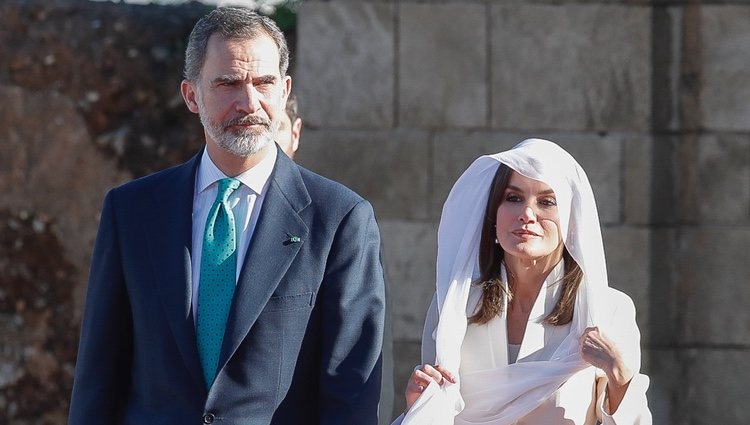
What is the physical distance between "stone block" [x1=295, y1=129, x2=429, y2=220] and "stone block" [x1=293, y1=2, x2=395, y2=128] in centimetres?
8

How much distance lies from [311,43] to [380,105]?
44cm

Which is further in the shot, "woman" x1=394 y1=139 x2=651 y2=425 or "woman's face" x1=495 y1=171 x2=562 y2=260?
"woman's face" x1=495 y1=171 x2=562 y2=260

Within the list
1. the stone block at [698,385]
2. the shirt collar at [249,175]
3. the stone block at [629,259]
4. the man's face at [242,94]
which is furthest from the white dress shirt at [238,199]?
the stone block at [698,385]

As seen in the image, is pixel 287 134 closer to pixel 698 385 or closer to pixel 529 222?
pixel 529 222

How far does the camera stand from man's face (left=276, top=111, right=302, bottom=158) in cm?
504

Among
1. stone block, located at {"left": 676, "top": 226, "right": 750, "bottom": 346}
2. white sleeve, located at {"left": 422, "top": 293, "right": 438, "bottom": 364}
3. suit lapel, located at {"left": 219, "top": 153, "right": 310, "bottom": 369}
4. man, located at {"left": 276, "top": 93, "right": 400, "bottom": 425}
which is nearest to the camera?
suit lapel, located at {"left": 219, "top": 153, "right": 310, "bottom": 369}

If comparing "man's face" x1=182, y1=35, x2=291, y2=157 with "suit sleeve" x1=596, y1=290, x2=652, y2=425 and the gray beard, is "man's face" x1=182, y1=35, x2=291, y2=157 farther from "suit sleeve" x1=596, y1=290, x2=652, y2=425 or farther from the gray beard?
"suit sleeve" x1=596, y1=290, x2=652, y2=425

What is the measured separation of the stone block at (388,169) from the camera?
635 centimetres

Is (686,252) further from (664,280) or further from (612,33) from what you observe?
(612,33)

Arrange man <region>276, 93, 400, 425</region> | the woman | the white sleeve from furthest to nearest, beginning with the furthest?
man <region>276, 93, 400, 425</region> < the white sleeve < the woman

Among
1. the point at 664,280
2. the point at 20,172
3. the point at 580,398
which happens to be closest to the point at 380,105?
the point at 664,280

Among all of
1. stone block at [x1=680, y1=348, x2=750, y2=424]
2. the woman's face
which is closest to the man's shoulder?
the woman's face

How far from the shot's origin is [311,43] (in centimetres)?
640

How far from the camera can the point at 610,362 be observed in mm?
3775
